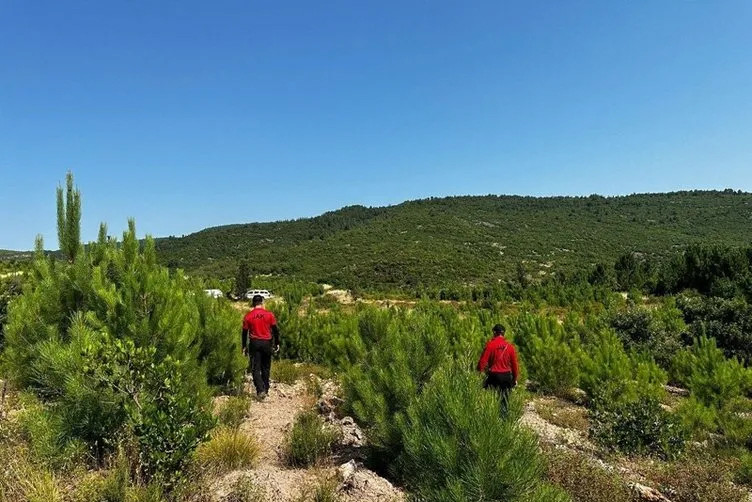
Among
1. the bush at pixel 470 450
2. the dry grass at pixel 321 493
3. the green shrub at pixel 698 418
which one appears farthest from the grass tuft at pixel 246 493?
the green shrub at pixel 698 418

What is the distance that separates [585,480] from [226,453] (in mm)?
3273

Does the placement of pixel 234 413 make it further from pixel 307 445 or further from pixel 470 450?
pixel 470 450

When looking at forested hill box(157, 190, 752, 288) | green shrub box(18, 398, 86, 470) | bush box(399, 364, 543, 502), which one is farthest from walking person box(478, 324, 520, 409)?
forested hill box(157, 190, 752, 288)

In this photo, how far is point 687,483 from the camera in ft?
14.7

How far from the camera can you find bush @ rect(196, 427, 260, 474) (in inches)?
168

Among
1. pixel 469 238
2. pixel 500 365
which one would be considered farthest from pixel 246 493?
pixel 469 238

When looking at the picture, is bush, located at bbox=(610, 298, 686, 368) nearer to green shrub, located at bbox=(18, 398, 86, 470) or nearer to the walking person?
the walking person

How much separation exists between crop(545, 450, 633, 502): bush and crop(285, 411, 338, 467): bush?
7.36ft

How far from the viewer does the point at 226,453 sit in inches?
175

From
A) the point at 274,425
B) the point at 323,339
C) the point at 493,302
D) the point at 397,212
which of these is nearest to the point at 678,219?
the point at 397,212

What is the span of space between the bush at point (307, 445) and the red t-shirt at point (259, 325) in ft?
9.03

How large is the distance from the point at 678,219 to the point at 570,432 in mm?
86555

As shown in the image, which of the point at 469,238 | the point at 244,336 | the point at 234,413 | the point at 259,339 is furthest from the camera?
the point at 469,238

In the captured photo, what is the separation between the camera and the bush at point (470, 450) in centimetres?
298
